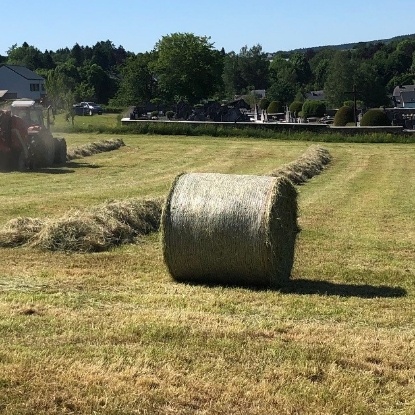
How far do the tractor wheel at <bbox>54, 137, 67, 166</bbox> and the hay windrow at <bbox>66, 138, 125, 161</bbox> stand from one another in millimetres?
1998

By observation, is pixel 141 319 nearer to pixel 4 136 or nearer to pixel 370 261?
pixel 370 261

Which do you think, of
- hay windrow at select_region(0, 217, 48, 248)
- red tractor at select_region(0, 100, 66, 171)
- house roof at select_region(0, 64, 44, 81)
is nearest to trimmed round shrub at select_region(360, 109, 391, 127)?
red tractor at select_region(0, 100, 66, 171)

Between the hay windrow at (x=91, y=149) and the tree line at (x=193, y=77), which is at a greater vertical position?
the tree line at (x=193, y=77)

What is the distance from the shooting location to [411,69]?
156m

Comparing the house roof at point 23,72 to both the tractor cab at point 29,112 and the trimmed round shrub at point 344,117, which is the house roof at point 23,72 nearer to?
the trimmed round shrub at point 344,117

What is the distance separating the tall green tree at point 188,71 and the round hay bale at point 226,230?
71957mm

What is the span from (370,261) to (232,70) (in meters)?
147

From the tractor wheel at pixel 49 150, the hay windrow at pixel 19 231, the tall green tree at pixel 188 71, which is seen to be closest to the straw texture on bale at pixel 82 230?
the hay windrow at pixel 19 231

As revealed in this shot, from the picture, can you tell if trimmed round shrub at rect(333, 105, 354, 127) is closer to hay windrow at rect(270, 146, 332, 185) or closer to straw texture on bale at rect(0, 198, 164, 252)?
hay windrow at rect(270, 146, 332, 185)

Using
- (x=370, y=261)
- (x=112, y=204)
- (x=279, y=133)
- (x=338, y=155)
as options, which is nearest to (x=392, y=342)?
(x=370, y=261)

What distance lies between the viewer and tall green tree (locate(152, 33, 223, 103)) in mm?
80562

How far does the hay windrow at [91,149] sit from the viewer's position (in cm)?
2923

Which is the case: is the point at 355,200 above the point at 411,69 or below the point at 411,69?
below

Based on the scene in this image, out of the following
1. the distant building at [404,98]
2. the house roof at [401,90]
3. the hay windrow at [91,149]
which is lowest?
the hay windrow at [91,149]
